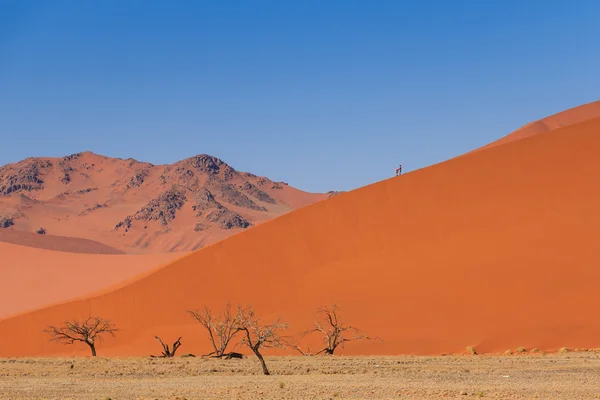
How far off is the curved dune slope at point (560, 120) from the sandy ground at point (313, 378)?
39.2m

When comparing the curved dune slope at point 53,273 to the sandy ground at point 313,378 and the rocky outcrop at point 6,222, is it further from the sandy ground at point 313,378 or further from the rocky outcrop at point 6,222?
the rocky outcrop at point 6,222

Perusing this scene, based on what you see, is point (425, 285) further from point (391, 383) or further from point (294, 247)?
point (391, 383)

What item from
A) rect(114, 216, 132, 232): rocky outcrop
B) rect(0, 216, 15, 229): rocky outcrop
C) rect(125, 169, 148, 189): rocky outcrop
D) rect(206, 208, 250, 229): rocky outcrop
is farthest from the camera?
rect(125, 169, 148, 189): rocky outcrop

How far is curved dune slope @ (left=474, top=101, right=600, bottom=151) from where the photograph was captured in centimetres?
6131

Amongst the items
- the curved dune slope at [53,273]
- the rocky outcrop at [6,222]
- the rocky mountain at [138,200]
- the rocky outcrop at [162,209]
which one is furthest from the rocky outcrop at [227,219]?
the curved dune slope at [53,273]

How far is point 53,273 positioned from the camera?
62.3 meters

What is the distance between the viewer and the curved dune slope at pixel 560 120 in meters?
61.3

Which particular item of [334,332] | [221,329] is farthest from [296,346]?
[221,329]

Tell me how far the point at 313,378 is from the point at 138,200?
139m

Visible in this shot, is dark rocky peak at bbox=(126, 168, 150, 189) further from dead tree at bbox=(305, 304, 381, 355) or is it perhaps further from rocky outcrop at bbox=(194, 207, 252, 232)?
dead tree at bbox=(305, 304, 381, 355)

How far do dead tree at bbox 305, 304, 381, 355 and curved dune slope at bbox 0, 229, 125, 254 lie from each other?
60.0m

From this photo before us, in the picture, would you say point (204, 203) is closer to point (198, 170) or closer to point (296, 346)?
point (198, 170)

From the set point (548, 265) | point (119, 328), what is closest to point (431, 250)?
point (548, 265)

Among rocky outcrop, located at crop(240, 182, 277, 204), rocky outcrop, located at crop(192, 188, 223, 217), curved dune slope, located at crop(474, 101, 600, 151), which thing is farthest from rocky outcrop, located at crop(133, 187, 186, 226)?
curved dune slope, located at crop(474, 101, 600, 151)
